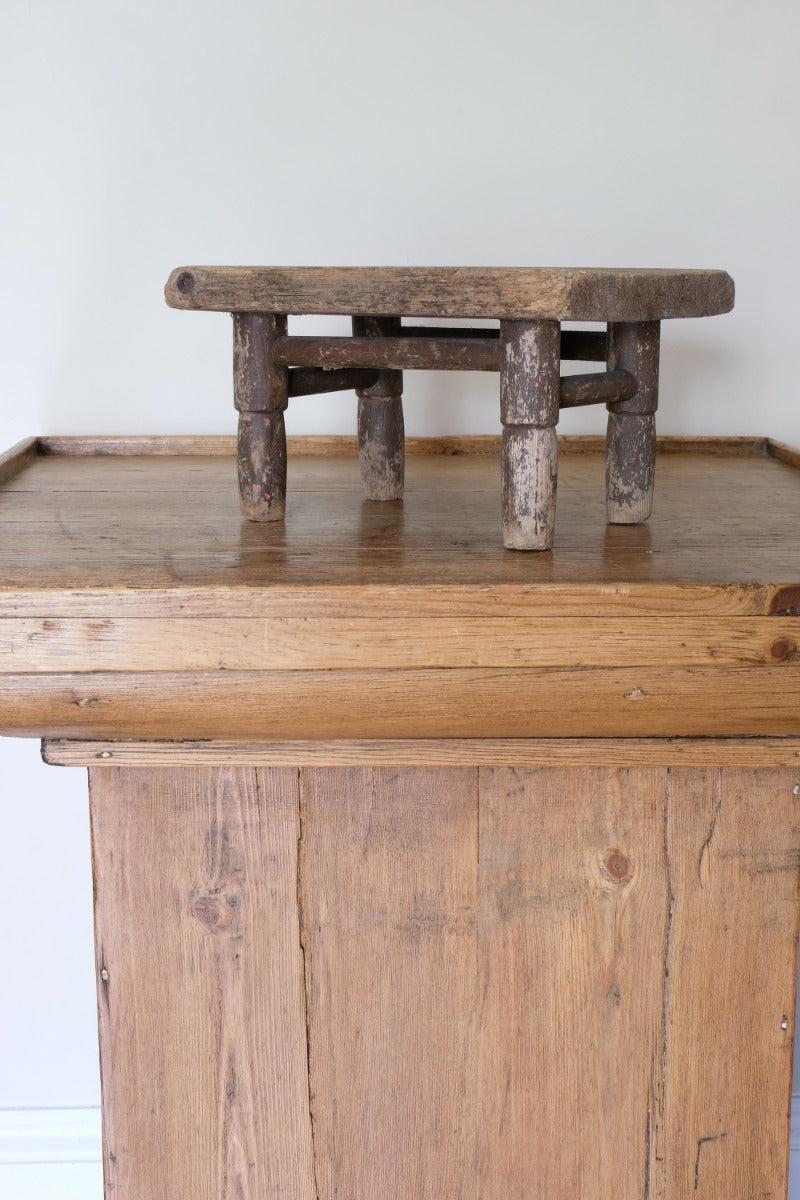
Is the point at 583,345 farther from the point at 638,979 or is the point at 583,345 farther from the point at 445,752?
the point at 638,979

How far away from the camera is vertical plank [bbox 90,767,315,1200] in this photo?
2.99ft

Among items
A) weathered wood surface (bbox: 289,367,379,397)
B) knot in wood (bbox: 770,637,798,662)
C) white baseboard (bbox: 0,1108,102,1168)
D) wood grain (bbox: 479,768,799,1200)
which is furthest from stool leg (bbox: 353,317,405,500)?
white baseboard (bbox: 0,1108,102,1168)

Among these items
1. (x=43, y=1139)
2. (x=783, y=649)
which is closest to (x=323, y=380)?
(x=783, y=649)

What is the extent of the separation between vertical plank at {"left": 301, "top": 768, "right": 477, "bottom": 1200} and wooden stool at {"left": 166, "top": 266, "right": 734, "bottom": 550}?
0.70 feet

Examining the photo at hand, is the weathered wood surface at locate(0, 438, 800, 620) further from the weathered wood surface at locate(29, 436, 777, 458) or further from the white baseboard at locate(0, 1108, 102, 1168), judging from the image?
the white baseboard at locate(0, 1108, 102, 1168)

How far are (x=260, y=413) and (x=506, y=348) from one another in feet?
0.64

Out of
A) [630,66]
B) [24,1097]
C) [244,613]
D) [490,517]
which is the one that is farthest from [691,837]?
[24,1097]

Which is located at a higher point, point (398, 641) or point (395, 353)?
point (395, 353)

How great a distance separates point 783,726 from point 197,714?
0.37 meters

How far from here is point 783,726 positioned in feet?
2.66

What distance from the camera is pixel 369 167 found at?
130 cm

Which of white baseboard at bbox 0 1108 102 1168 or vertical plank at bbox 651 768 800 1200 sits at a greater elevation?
vertical plank at bbox 651 768 800 1200

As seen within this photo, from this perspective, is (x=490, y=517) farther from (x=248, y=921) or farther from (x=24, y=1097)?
(x=24, y=1097)

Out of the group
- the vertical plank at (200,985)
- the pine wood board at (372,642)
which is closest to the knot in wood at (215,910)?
the vertical plank at (200,985)
